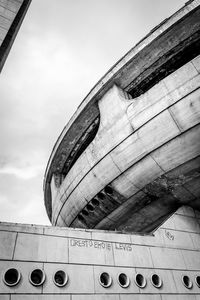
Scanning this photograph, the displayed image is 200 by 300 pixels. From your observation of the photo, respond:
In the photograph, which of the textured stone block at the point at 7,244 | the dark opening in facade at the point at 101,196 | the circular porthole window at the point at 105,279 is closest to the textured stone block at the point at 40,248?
the textured stone block at the point at 7,244

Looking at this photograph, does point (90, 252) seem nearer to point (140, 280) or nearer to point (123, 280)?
point (123, 280)

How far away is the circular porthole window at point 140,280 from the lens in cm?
622

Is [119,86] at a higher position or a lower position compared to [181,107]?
higher

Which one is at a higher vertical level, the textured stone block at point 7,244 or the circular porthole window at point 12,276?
the textured stone block at point 7,244

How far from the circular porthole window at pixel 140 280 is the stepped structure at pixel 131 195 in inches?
1.0

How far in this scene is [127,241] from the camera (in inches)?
272

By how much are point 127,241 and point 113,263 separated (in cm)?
87

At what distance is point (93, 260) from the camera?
6043 millimetres

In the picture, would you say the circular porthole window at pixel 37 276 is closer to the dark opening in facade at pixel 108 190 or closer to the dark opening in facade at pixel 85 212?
the dark opening in facade at pixel 108 190

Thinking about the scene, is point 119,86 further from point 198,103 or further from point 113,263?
point 113,263

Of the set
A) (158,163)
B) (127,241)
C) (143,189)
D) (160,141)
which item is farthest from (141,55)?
(127,241)

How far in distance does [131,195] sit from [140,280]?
385 centimetres

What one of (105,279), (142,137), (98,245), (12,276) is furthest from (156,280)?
(142,137)

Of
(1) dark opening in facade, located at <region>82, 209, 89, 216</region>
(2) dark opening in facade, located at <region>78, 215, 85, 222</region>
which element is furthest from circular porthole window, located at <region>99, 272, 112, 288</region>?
(2) dark opening in facade, located at <region>78, 215, 85, 222</region>
